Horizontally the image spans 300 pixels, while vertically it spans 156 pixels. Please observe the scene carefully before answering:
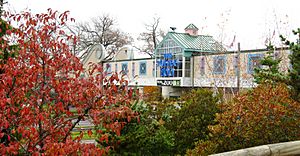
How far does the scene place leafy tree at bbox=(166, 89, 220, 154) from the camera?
8.20m

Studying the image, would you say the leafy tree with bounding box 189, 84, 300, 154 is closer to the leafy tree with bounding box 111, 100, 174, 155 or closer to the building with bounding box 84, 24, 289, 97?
the leafy tree with bounding box 111, 100, 174, 155

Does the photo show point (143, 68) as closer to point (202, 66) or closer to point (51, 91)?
point (202, 66)

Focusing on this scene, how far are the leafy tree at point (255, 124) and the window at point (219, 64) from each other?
15704mm

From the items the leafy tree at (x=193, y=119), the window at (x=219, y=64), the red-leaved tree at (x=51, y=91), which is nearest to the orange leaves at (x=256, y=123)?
the leafy tree at (x=193, y=119)

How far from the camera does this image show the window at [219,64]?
2275 centimetres

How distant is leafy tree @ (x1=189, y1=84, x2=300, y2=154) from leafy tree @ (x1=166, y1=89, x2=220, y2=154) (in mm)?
1188

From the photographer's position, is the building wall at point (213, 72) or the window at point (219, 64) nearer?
the building wall at point (213, 72)

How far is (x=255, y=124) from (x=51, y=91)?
3726 millimetres

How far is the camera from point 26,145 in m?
4.29

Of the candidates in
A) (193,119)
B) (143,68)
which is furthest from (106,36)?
(193,119)

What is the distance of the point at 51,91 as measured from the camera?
437 cm

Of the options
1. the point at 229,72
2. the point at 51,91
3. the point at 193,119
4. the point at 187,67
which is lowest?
the point at 193,119

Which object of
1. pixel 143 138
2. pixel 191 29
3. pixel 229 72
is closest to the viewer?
pixel 143 138

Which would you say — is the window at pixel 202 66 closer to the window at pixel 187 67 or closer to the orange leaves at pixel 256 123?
the window at pixel 187 67
